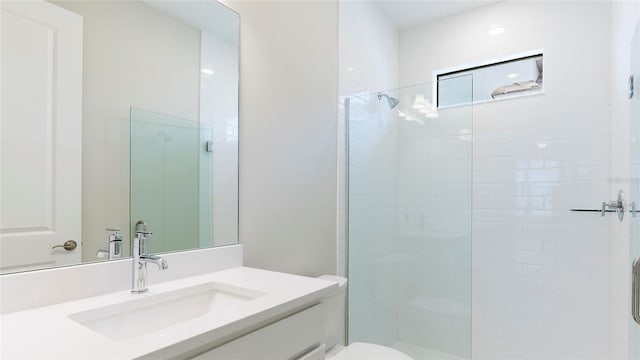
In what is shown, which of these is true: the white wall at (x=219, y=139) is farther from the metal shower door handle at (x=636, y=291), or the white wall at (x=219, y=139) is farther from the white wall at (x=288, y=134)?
the metal shower door handle at (x=636, y=291)

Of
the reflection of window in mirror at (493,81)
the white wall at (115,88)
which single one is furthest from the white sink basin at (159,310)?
the reflection of window in mirror at (493,81)

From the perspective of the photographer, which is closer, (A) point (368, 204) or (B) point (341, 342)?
(B) point (341, 342)

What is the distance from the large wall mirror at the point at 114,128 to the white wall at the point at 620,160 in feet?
6.10

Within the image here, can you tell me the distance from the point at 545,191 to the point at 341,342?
1.78 m

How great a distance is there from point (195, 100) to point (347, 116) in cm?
120

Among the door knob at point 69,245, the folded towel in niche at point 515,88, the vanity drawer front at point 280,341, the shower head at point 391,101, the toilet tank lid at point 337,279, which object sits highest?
the folded towel in niche at point 515,88

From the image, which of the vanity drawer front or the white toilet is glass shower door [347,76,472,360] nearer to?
the white toilet

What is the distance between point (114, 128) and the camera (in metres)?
1.18

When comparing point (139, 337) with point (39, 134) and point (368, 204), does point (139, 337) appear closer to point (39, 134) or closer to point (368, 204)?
point (39, 134)

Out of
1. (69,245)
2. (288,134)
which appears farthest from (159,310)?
(288,134)

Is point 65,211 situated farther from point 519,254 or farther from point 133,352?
point 519,254

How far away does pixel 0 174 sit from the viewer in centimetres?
93

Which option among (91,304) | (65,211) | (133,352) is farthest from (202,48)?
(133,352)

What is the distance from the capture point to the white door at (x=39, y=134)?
3.11 ft
